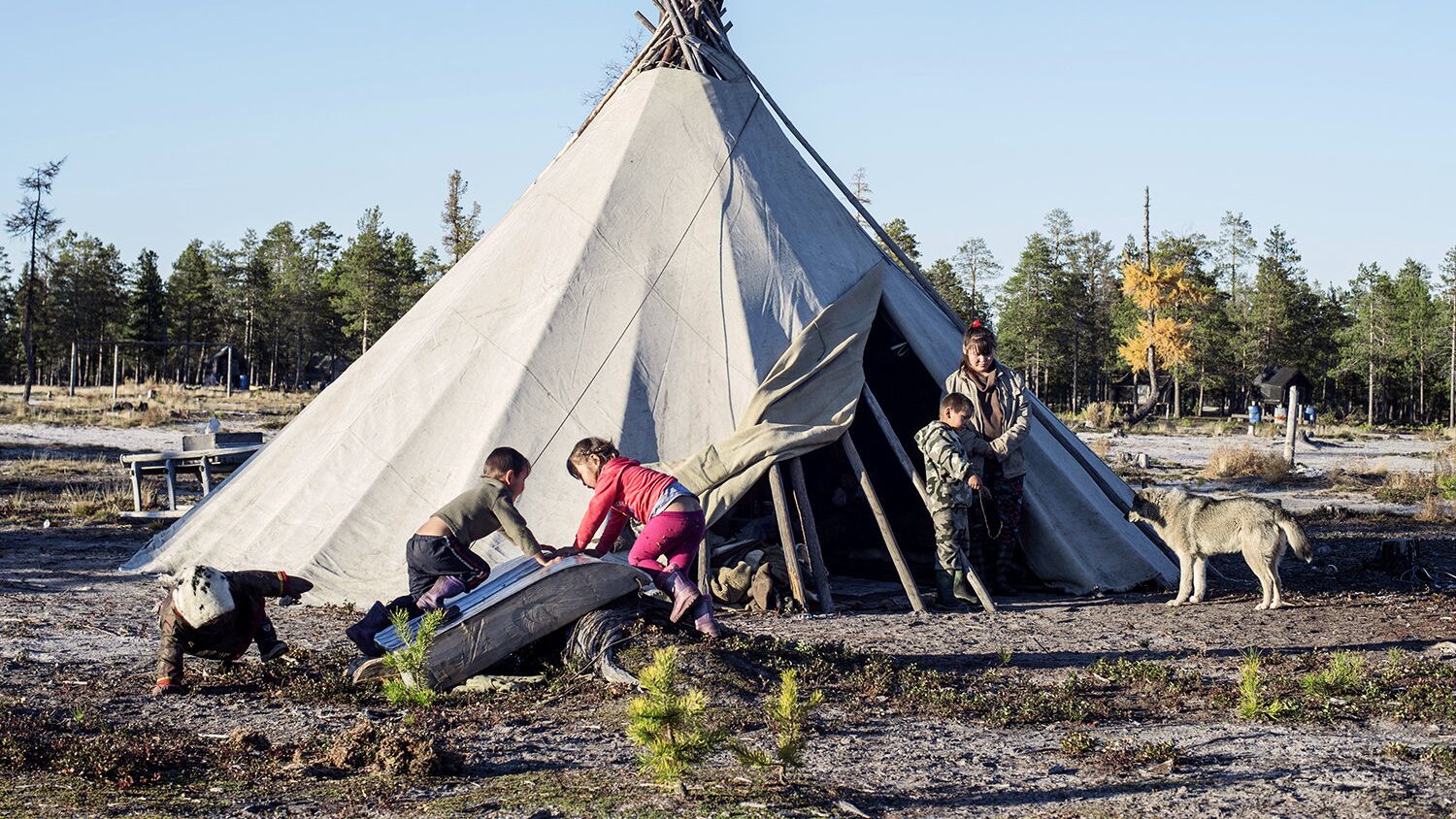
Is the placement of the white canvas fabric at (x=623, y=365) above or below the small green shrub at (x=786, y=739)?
above

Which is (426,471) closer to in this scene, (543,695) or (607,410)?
(607,410)

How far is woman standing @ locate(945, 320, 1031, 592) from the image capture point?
29.2ft

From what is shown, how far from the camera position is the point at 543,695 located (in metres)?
5.89

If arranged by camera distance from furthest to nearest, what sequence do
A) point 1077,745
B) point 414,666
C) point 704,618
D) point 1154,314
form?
1. point 1154,314
2. point 704,618
3. point 414,666
4. point 1077,745

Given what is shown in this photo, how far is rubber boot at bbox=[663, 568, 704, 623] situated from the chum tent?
2.09 meters

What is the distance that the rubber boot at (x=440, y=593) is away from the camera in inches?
255

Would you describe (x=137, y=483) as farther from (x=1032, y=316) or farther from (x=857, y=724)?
(x=1032, y=316)

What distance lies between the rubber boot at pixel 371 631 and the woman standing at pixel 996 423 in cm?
425

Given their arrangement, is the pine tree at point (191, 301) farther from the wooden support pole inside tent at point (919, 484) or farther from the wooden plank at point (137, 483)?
the wooden support pole inside tent at point (919, 484)

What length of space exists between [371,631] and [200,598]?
0.80 m

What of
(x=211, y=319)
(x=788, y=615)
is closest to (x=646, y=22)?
(x=788, y=615)

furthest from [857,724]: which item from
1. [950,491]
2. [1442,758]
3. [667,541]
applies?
[950,491]

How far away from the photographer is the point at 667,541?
21.7ft

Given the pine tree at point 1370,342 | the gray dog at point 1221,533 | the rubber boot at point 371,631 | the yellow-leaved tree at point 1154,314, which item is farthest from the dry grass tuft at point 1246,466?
the pine tree at point 1370,342
